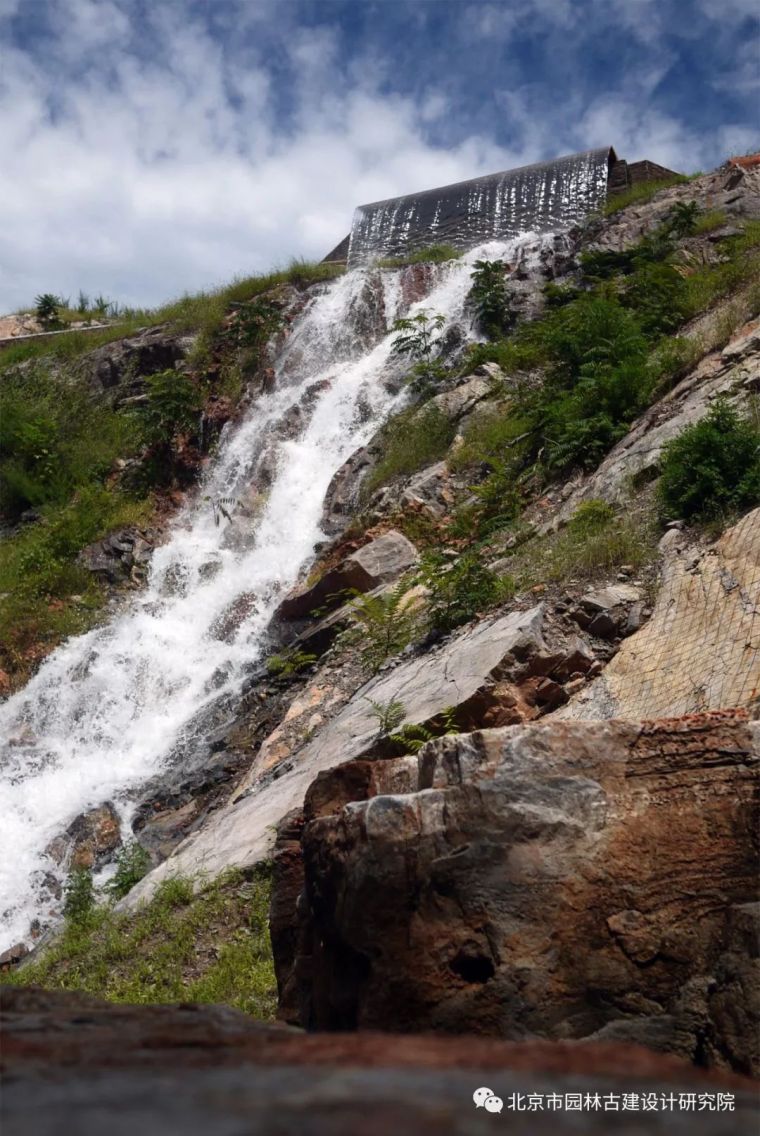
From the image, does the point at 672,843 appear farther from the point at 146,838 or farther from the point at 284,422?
the point at 284,422

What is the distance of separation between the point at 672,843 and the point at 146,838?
6.65 meters

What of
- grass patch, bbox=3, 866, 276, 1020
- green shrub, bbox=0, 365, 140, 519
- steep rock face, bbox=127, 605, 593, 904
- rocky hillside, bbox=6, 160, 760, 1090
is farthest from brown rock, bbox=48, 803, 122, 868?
green shrub, bbox=0, 365, 140, 519

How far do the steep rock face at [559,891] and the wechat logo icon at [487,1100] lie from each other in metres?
1.69

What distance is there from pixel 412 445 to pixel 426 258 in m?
7.13

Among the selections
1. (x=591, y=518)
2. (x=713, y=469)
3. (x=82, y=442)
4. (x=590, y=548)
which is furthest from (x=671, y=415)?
(x=82, y=442)

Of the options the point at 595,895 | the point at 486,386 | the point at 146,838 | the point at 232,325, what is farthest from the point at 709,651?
the point at 232,325

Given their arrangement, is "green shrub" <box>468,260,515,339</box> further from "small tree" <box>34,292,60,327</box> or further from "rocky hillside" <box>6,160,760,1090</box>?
"small tree" <box>34,292,60,327</box>

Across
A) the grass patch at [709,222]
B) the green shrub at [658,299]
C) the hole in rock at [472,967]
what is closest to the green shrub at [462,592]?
the hole in rock at [472,967]

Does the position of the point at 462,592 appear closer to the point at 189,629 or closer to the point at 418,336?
the point at 189,629

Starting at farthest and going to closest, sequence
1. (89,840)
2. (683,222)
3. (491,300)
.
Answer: (491,300)
(683,222)
(89,840)

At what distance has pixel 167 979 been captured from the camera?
19.6 ft

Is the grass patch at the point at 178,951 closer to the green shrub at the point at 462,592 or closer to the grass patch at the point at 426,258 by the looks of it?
the green shrub at the point at 462,592

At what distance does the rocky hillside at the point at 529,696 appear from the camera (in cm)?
299

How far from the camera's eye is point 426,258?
19.2 meters
